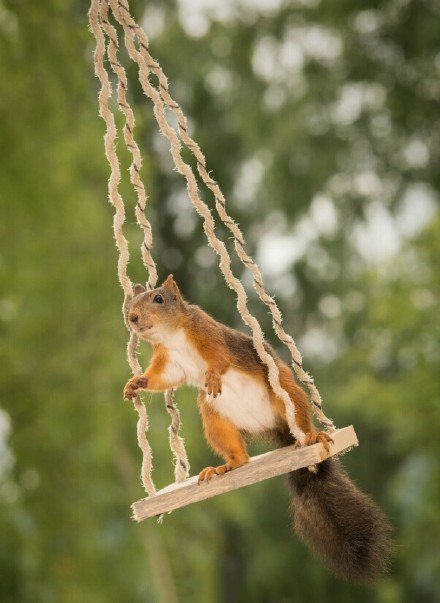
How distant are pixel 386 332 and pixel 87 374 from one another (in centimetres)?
225

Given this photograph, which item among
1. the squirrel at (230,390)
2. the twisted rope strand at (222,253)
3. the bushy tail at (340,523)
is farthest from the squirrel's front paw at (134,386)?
the bushy tail at (340,523)

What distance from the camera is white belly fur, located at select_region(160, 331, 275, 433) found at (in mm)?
1607

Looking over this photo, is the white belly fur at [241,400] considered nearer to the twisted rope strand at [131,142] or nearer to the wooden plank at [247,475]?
the wooden plank at [247,475]

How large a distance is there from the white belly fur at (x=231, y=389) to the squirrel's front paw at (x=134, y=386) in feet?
0.23

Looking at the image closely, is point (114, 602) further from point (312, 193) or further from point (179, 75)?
point (179, 75)

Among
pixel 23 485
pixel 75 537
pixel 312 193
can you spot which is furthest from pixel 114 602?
pixel 312 193

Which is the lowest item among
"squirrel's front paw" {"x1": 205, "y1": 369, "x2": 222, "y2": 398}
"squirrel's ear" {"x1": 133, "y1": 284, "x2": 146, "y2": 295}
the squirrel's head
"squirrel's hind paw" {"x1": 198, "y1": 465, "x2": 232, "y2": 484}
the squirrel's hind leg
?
"squirrel's hind paw" {"x1": 198, "y1": 465, "x2": 232, "y2": 484}

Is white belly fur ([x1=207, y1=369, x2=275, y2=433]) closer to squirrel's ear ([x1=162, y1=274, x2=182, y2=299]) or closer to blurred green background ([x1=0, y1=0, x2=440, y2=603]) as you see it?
squirrel's ear ([x1=162, y1=274, x2=182, y2=299])

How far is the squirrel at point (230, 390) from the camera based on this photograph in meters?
1.53

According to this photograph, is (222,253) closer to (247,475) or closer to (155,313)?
(155,313)

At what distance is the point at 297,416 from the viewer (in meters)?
1.58

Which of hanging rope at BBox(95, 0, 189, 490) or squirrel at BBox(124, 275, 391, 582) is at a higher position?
hanging rope at BBox(95, 0, 189, 490)

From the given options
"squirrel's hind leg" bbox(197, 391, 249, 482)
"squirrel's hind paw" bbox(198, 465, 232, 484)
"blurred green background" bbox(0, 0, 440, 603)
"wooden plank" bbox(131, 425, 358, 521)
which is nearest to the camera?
"wooden plank" bbox(131, 425, 358, 521)

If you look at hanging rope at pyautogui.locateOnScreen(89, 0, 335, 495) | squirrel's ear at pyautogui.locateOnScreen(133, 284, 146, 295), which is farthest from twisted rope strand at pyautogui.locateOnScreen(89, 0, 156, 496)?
squirrel's ear at pyautogui.locateOnScreen(133, 284, 146, 295)
